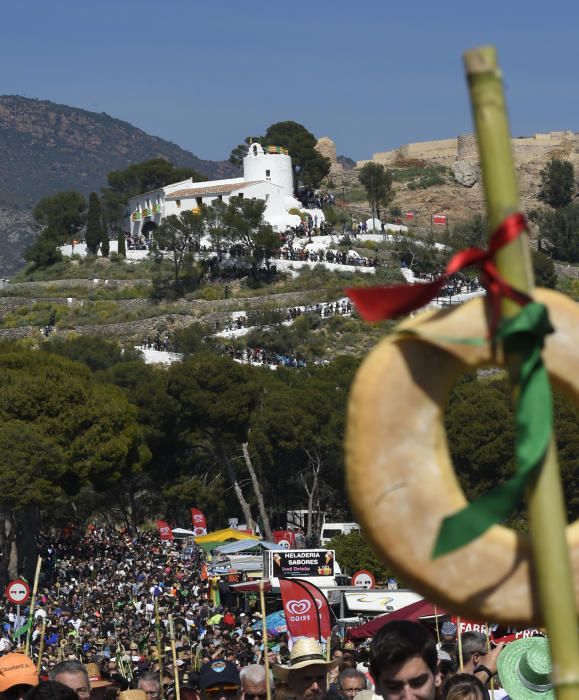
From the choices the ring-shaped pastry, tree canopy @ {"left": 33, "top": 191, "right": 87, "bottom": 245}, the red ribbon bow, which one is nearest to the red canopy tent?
the ring-shaped pastry

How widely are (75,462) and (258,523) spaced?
10.8 metres

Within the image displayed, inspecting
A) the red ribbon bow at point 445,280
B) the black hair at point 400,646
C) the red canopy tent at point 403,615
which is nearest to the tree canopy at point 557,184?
the red canopy tent at point 403,615

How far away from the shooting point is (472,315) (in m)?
3.10

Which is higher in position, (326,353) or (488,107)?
(488,107)

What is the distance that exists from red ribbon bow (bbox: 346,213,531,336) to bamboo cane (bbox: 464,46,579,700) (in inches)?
0.7

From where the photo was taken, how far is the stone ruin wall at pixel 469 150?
495 ft

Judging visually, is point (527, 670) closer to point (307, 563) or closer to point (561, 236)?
point (307, 563)

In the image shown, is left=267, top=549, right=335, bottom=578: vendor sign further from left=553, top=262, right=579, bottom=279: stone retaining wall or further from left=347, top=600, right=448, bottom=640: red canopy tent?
left=553, top=262, right=579, bottom=279: stone retaining wall

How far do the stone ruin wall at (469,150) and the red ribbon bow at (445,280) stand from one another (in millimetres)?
144922

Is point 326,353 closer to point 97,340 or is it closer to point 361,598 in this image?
point 97,340

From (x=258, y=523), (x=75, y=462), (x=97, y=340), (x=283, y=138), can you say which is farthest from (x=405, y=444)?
(x=283, y=138)

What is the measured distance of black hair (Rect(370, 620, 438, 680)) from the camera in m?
4.85

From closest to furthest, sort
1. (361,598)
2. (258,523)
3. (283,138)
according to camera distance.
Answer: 1. (361,598)
2. (258,523)
3. (283,138)

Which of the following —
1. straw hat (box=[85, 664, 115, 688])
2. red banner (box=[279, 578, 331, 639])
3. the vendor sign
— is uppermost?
straw hat (box=[85, 664, 115, 688])
